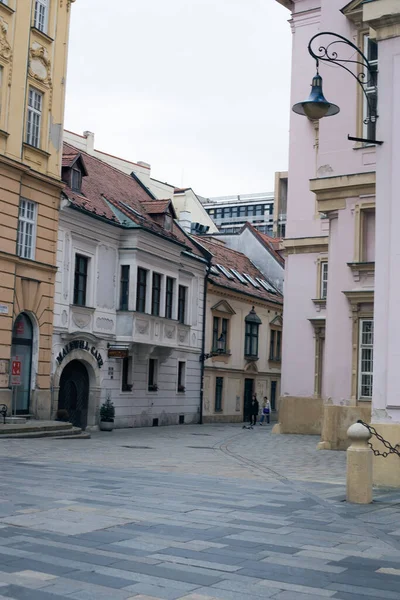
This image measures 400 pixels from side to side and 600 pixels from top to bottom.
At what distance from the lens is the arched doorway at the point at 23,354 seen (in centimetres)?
2695

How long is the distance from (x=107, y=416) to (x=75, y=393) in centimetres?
155

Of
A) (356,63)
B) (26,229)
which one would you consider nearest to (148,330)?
(26,229)

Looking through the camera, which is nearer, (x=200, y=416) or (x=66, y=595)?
(x=66, y=595)

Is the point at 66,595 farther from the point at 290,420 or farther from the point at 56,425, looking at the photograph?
the point at 290,420

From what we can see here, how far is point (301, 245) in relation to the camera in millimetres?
32875

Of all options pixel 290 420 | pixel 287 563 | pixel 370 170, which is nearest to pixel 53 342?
pixel 290 420

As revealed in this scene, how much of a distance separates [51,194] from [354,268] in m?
11.3

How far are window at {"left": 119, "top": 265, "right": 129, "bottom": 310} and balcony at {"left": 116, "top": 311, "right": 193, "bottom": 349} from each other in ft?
1.21

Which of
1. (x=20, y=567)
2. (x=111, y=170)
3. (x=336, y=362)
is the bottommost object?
(x=20, y=567)

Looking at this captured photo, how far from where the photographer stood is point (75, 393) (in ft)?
102

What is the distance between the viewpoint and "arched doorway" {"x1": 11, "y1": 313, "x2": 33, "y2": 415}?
2695 centimetres

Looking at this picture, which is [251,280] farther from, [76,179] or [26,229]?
[26,229]

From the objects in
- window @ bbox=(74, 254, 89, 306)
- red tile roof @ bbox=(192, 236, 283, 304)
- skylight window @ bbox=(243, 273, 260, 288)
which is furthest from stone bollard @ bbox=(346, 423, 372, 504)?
skylight window @ bbox=(243, 273, 260, 288)

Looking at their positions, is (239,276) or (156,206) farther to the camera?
(239,276)
